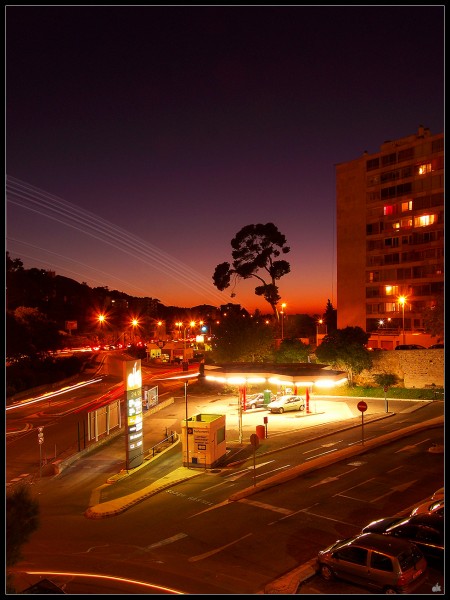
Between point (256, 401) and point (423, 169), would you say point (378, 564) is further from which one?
point (423, 169)

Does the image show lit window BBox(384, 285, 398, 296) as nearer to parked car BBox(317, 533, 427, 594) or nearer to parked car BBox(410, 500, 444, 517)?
parked car BBox(410, 500, 444, 517)

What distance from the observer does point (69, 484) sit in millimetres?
22906

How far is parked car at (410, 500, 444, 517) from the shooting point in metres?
14.4

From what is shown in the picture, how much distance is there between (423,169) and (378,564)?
57677mm

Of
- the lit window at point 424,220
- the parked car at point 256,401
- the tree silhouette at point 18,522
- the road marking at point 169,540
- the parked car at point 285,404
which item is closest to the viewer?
the tree silhouette at point 18,522

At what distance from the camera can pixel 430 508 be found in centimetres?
1523

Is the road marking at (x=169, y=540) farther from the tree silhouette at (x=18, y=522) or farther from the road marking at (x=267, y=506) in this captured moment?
the tree silhouette at (x=18, y=522)

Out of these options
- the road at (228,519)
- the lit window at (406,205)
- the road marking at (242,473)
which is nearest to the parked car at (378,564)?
the road at (228,519)

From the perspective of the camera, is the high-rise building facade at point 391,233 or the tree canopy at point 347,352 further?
the high-rise building facade at point 391,233

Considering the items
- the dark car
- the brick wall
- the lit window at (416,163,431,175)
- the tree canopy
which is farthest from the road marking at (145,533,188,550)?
the lit window at (416,163,431,175)

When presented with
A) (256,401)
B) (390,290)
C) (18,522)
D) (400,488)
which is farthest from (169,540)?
(390,290)

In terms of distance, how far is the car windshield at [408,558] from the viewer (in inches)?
446

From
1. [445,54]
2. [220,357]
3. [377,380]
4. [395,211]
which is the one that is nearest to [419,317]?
[395,211]

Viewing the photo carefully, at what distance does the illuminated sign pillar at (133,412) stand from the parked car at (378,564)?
13.4 m
